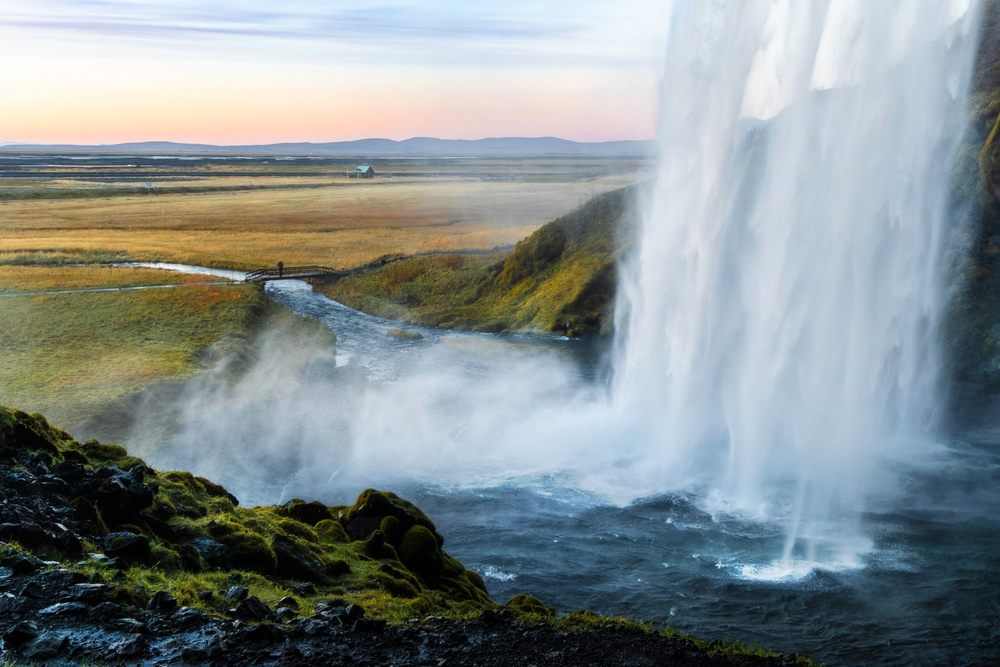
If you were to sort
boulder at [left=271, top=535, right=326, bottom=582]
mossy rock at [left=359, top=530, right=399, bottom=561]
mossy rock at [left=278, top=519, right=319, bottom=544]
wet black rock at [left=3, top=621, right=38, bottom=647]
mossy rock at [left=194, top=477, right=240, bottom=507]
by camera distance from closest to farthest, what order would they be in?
wet black rock at [left=3, top=621, right=38, bottom=647] < boulder at [left=271, top=535, right=326, bottom=582] < mossy rock at [left=278, top=519, right=319, bottom=544] < mossy rock at [left=359, top=530, right=399, bottom=561] < mossy rock at [left=194, top=477, right=240, bottom=507]

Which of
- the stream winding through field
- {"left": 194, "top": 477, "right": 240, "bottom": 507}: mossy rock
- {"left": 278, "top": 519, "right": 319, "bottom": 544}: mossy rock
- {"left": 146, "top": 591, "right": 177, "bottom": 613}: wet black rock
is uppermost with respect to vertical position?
{"left": 146, "top": 591, "right": 177, "bottom": 613}: wet black rock

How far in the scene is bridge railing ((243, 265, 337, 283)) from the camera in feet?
223

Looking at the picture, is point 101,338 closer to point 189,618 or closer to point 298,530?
point 298,530

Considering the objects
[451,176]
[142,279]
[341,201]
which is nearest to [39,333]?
[142,279]

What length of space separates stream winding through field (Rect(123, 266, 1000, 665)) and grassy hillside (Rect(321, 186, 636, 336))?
75.1 ft

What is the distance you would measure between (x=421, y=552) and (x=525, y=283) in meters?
43.8

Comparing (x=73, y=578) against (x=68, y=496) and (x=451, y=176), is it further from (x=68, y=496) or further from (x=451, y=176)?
(x=451, y=176)

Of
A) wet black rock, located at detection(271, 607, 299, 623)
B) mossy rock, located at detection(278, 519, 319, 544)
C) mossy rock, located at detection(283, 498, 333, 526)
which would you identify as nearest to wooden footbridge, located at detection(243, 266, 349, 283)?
mossy rock, located at detection(283, 498, 333, 526)

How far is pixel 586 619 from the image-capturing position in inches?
579

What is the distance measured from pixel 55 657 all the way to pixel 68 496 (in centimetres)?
568

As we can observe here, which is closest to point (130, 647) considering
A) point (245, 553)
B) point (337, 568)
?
point (245, 553)

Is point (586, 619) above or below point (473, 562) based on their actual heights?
above

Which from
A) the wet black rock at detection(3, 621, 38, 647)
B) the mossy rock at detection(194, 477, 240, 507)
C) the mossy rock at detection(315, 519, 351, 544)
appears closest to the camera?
Result: the wet black rock at detection(3, 621, 38, 647)

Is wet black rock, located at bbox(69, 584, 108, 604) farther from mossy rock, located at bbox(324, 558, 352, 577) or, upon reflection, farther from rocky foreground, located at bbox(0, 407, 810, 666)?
mossy rock, located at bbox(324, 558, 352, 577)
